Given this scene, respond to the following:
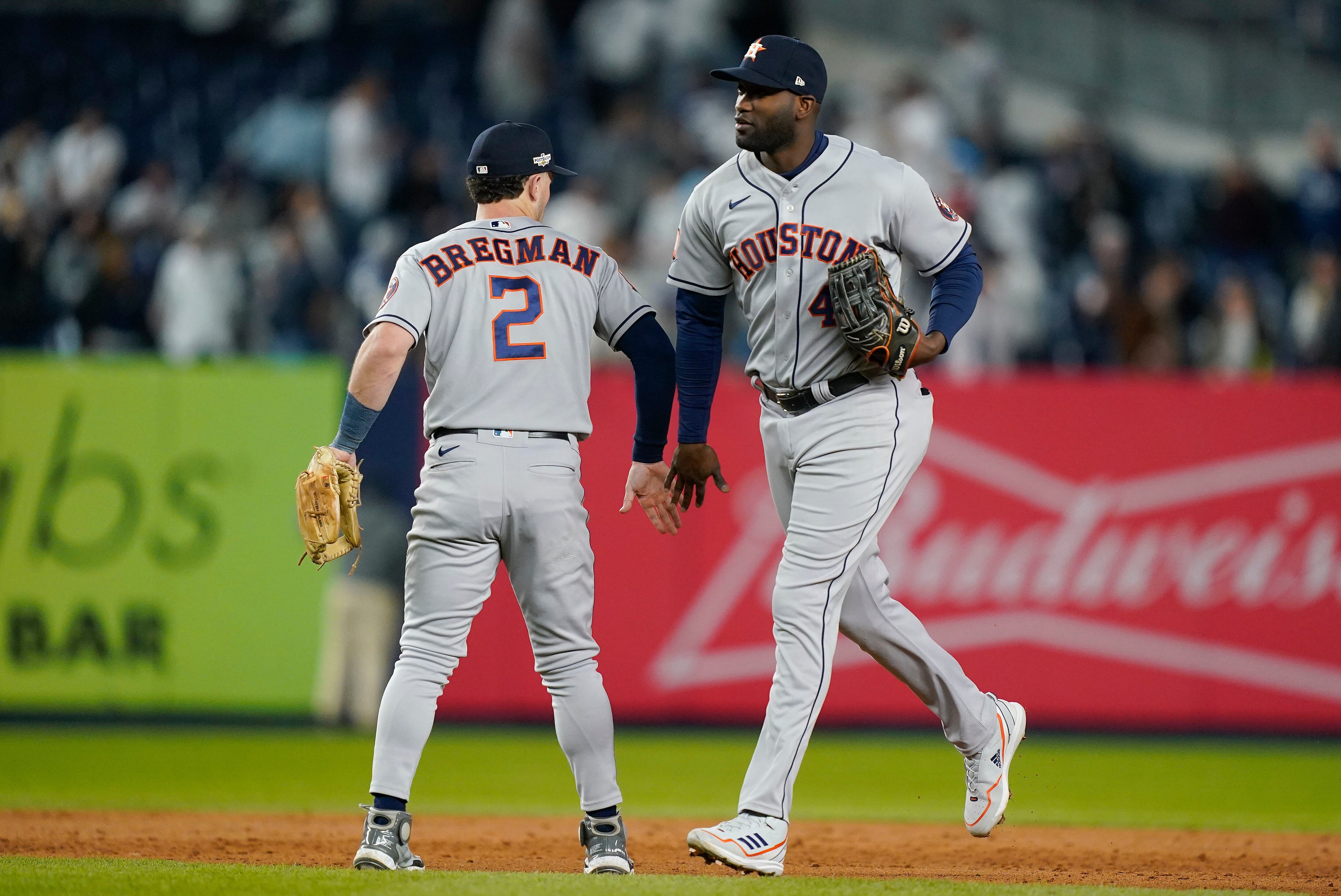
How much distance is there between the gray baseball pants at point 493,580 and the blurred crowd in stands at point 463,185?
21.9 feet

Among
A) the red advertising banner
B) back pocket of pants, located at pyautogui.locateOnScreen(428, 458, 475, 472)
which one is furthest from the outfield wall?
back pocket of pants, located at pyautogui.locateOnScreen(428, 458, 475, 472)

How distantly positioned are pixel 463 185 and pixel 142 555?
205 inches

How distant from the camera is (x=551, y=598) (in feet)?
15.5

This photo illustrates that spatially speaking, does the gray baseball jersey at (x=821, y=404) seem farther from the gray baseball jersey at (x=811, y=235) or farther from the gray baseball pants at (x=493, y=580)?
the gray baseball pants at (x=493, y=580)

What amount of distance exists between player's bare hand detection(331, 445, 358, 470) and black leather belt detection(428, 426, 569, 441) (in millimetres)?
235

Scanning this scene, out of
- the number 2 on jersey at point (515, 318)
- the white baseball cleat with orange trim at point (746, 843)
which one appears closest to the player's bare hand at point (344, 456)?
the number 2 on jersey at point (515, 318)

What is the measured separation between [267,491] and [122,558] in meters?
0.94

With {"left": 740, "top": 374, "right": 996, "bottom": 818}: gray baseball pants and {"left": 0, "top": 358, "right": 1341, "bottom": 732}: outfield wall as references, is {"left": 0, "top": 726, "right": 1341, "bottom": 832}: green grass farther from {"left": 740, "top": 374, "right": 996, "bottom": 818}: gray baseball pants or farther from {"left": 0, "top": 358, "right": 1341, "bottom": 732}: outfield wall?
{"left": 740, "top": 374, "right": 996, "bottom": 818}: gray baseball pants

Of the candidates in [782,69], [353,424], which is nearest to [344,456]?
[353,424]

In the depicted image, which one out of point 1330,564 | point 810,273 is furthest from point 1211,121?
point 810,273

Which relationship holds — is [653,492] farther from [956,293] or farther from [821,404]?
[956,293]

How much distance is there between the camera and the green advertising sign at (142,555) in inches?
383

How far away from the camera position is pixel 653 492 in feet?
16.8

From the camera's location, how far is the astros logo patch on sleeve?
16.1 ft
